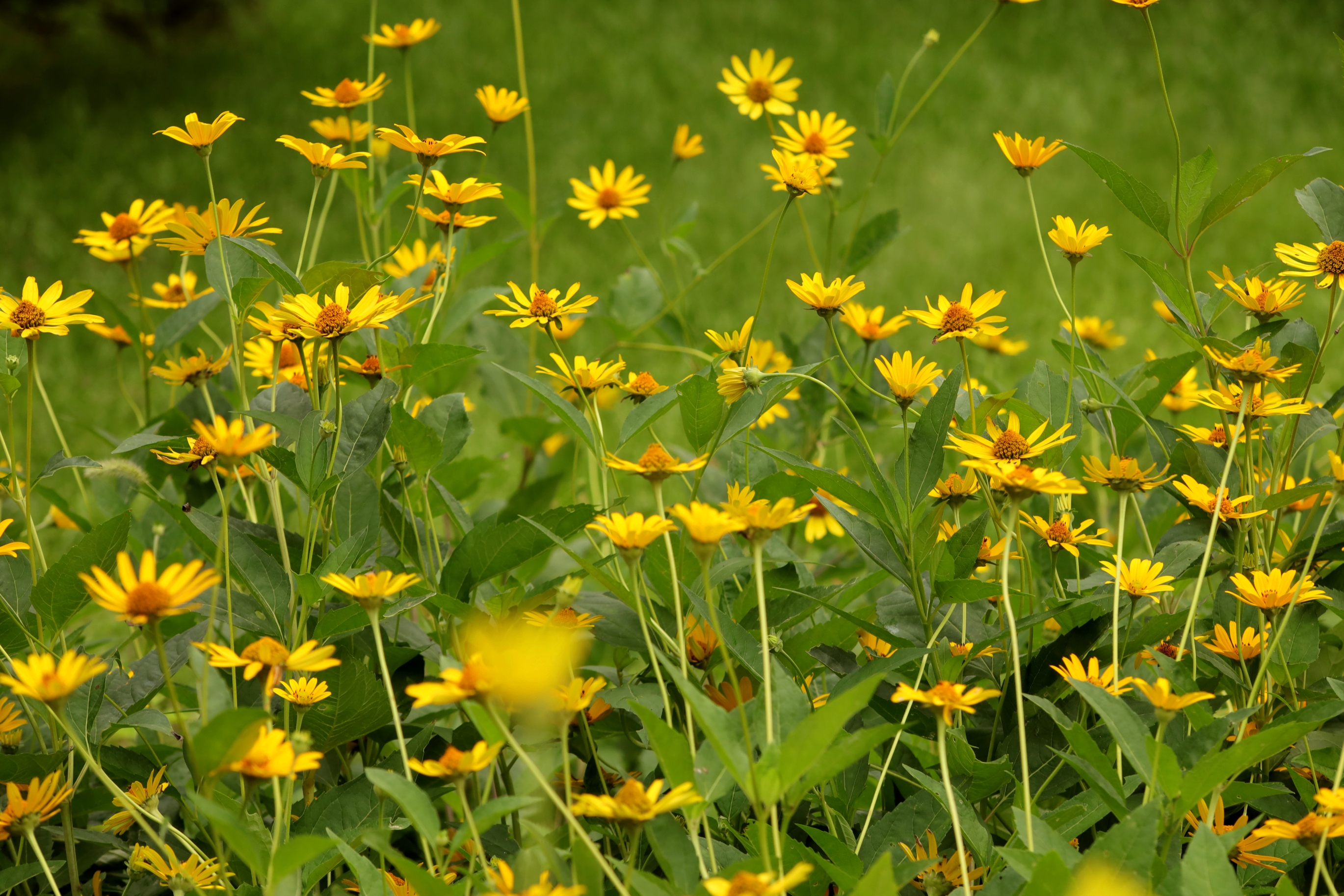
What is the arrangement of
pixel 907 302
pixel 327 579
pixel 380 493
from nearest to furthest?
pixel 327 579 < pixel 380 493 < pixel 907 302

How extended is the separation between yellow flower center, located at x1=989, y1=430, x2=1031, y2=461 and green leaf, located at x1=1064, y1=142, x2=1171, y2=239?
0.90ft

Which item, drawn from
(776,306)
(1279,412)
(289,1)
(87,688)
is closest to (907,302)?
(776,306)

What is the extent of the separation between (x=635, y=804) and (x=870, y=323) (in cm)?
83

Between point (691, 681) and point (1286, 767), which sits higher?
point (691, 681)

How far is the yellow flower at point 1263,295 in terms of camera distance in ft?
3.54

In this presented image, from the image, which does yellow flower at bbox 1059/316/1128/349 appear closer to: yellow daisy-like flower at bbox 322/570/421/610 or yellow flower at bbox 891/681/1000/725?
Answer: yellow flower at bbox 891/681/1000/725

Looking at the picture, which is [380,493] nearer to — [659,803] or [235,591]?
[235,591]

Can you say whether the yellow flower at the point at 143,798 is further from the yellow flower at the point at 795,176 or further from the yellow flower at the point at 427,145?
the yellow flower at the point at 795,176

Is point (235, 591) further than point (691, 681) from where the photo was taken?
Yes

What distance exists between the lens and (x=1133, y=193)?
104 centimetres

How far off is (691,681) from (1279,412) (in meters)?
0.51

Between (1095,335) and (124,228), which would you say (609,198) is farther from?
(1095,335)

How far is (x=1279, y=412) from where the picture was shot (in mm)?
937

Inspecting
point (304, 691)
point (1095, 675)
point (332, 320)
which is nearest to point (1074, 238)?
point (1095, 675)
